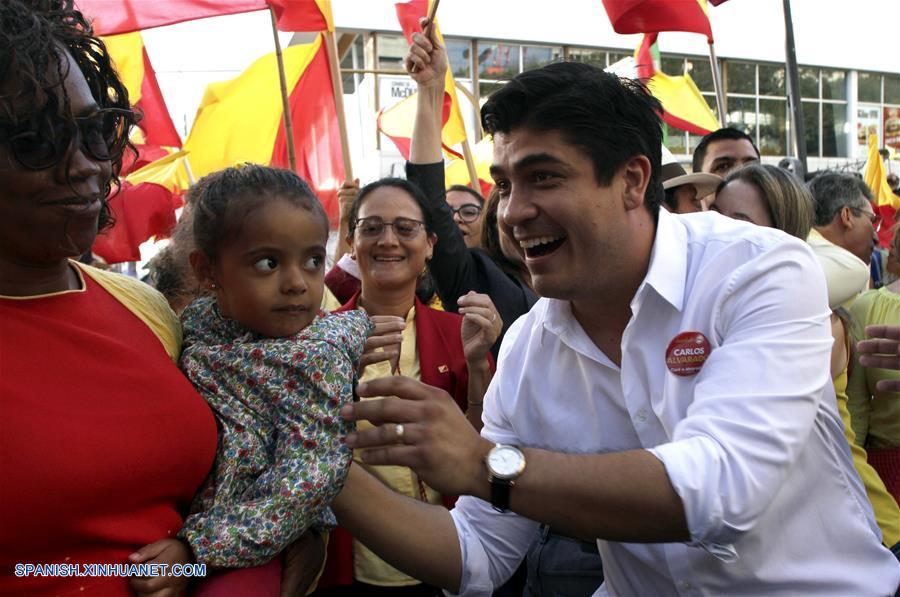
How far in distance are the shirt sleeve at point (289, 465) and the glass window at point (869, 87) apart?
88.6 ft

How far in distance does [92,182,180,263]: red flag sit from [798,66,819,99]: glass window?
72.6ft

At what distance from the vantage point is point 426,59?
3.73 metres

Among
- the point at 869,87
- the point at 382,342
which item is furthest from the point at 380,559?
the point at 869,87

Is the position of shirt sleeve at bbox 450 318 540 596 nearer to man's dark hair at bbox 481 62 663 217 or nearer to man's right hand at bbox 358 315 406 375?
man's right hand at bbox 358 315 406 375

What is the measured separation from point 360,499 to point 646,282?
0.92 metres

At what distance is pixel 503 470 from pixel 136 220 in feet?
19.5

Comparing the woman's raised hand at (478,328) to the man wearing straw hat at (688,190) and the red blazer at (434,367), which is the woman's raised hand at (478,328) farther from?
the man wearing straw hat at (688,190)

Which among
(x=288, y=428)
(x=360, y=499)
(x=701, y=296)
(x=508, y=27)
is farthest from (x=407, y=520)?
(x=508, y=27)

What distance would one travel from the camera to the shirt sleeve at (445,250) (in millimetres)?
3420

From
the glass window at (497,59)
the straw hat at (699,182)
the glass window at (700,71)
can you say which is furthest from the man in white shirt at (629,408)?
the glass window at (700,71)

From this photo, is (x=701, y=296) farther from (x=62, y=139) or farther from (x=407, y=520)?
(x=62, y=139)

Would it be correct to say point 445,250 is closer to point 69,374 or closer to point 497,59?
point 69,374

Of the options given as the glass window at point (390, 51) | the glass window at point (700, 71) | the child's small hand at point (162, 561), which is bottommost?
the child's small hand at point (162, 561)

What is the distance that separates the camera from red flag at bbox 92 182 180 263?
6520mm
